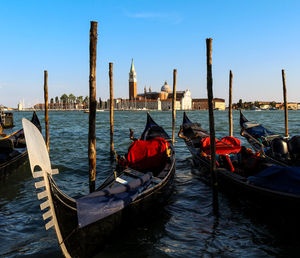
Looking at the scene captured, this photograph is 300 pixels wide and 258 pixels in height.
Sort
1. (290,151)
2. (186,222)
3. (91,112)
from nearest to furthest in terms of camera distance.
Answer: (186,222), (91,112), (290,151)

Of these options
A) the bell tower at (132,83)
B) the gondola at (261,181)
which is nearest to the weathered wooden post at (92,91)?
the gondola at (261,181)

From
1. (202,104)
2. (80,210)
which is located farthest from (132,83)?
(80,210)

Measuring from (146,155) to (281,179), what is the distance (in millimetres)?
2642

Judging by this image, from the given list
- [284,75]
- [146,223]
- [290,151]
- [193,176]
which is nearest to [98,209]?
[146,223]

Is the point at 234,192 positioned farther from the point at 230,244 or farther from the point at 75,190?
the point at 75,190

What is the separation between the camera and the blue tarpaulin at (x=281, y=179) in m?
3.71

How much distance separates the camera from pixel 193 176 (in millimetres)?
7195

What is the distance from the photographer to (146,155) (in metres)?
5.75

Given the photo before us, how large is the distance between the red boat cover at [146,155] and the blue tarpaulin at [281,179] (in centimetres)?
212

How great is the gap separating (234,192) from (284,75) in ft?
26.3

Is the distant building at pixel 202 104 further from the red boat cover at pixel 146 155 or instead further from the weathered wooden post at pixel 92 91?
the weathered wooden post at pixel 92 91

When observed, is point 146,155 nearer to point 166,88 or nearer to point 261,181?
point 261,181

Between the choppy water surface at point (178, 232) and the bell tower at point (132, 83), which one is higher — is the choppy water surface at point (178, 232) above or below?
below

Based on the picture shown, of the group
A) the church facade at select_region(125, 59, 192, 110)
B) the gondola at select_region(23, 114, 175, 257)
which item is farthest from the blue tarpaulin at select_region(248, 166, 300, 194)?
the church facade at select_region(125, 59, 192, 110)
